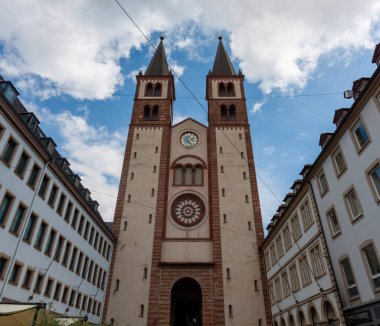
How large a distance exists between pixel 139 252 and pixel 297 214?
1739cm

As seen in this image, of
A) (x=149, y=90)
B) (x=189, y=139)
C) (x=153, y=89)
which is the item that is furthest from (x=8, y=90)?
(x=149, y=90)

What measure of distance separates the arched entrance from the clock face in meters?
16.9

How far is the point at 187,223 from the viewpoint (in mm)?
36906

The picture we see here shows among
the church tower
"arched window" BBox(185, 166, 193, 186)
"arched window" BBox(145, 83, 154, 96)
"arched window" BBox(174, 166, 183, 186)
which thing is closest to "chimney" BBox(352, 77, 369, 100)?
the church tower

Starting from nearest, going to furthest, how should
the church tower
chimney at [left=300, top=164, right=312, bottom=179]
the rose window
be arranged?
chimney at [left=300, top=164, right=312, bottom=179] < the church tower < the rose window

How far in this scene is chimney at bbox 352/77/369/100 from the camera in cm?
1845

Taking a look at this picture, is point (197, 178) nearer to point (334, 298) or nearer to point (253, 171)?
point (253, 171)

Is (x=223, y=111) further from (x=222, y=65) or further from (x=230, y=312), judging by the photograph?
(x=230, y=312)

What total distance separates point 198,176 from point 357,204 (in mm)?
24696

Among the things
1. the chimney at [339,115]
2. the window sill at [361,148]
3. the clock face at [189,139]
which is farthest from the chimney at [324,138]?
the clock face at [189,139]

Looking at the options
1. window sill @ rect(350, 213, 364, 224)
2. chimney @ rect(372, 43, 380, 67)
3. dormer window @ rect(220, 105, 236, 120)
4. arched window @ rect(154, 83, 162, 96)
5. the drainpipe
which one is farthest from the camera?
arched window @ rect(154, 83, 162, 96)

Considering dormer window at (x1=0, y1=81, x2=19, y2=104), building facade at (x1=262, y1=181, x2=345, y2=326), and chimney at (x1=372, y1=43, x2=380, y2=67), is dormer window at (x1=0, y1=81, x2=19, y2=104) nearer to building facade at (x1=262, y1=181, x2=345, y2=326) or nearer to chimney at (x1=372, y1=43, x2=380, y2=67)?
building facade at (x1=262, y1=181, x2=345, y2=326)

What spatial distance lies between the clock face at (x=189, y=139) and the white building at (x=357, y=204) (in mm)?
24117

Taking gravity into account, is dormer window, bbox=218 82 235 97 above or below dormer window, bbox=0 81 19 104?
above
